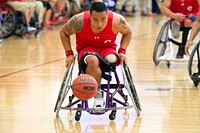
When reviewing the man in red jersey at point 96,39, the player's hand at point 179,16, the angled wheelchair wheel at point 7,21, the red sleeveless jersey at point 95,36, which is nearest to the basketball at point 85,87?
the man in red jersey at point 96,39

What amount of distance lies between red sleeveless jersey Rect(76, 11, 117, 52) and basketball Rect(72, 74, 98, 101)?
0.45 meters

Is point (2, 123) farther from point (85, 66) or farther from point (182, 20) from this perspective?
point (182, 20)

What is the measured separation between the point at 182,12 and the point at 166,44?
59cm

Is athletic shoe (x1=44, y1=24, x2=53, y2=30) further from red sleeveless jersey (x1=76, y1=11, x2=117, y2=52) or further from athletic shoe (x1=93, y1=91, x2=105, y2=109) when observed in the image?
athletic shoe (x1=93, y1=91, x2=105, y2=109)

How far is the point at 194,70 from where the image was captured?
865 cm

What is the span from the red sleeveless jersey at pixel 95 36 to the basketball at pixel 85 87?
1.48 feet

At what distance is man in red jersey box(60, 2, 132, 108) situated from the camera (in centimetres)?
559

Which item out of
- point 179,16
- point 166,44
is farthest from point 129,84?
point 166,44

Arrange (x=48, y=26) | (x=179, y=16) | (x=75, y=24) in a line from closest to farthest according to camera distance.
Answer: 1. (x=75, y=24)
2. (x=179, y=16)
3. (x=48, y=26)

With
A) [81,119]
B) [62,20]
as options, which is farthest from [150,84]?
[62,20]

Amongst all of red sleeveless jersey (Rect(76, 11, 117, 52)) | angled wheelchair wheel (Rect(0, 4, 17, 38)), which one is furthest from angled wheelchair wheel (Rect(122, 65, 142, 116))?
angled wheelchair wheel (Rect(0, 4, 17, 38))

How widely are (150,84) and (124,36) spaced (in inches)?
81.3

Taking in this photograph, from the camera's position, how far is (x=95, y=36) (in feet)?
18.8

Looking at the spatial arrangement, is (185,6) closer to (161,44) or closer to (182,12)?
(182,12)
